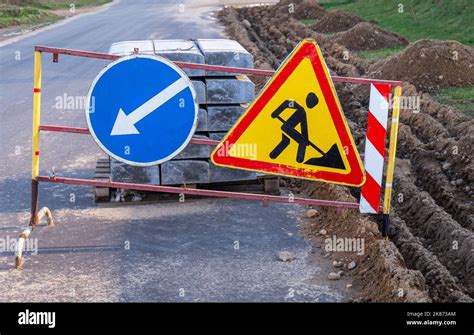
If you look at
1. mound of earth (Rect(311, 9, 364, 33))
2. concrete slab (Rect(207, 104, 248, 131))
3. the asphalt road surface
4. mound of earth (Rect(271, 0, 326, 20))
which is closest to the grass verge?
mound of earth (Rect(311, 9, 364, 33))

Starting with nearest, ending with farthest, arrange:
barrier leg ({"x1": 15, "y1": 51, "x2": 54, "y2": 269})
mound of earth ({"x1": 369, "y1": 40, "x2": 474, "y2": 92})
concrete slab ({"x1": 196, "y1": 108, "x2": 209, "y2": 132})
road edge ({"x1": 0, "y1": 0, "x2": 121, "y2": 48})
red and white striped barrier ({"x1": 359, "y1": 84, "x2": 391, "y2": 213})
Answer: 1. barrier leg ({"x1": 15, "y1": 51, "x2": 54, "y2": 269})
2. red and white striped barrier ({"x1": 359, "y1": 84, "x2": 391, "y2": 213})
3. concrete slab ({"x1": 196, "y1": 108, "x2": 209, "y2": 132})
4. mound of earth ({"x1": 369, "y1": 40, "x2": 474, "y2": 92})
5. road edge ({"x1": 0, "y1": 0, "x2": 121, "y2": 48})

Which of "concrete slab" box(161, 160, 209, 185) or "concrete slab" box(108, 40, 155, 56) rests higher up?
"concrete slab" box(108, 40, 155, 56)

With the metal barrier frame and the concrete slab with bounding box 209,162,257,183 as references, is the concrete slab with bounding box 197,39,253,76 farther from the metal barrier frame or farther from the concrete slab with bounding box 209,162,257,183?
the metal barrier frame

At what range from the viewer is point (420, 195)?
863 cm

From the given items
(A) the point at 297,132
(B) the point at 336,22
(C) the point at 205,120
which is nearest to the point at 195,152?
(C) the point at 205,120

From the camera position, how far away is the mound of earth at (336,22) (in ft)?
87.9

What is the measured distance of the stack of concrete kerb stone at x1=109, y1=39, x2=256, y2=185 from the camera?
8.46 metres

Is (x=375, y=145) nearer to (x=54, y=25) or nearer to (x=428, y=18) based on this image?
(x=428, y=18)

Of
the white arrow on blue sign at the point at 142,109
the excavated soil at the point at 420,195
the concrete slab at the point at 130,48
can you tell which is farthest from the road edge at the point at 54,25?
the white arrow on blue sign at the point at 142,109

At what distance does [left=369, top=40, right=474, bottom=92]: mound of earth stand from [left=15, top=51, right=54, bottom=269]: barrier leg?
885 centimetres

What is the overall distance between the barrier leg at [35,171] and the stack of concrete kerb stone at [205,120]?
3.49ft

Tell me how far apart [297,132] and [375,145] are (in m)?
0.73

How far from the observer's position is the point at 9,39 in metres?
27.0

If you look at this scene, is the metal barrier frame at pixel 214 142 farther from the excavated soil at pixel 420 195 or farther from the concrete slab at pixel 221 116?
the concrete slab at pixel 221 116
